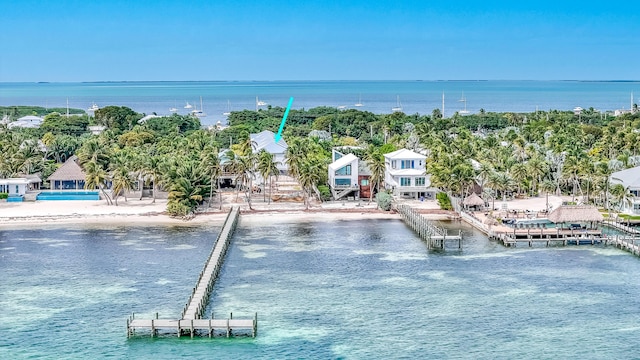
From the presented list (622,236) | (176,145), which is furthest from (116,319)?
(176,145)

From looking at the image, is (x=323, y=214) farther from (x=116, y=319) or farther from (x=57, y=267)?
(x=116, y=319)

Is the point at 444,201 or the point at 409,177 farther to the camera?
the point at 409,177

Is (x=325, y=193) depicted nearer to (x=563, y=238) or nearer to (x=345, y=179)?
(x=345, y=179)

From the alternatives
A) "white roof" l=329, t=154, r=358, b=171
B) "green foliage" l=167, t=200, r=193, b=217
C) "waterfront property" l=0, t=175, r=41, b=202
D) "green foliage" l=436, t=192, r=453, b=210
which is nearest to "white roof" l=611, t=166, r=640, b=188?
"green foliage" l=436, t=192, r=453, b=210

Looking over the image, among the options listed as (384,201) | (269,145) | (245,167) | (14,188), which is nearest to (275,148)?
(269,145)

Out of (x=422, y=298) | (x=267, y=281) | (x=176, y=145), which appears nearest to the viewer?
(x=422, y=298)

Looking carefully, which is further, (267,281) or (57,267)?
(57,267)

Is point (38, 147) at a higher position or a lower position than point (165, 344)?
higher
